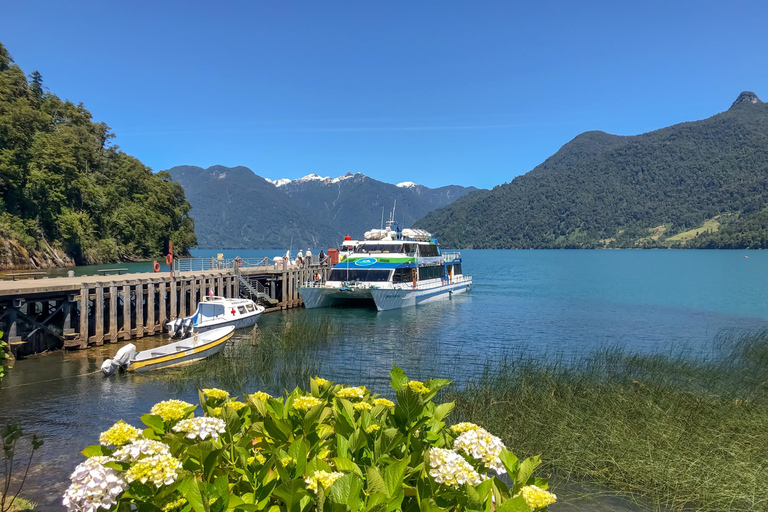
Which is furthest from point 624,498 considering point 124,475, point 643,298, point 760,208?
point 760,208

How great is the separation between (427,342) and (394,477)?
19995 mm

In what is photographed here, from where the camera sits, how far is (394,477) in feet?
8.96

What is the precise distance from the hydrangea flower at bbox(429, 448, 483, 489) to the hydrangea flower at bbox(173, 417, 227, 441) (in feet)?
4.42

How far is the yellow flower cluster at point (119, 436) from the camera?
106 inches

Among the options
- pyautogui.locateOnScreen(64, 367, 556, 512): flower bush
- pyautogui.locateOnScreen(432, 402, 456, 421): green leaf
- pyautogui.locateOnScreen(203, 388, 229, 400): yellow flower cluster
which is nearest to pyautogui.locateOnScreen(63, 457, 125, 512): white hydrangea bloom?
pyautogui.locateOnScreen(64, 367, 556, 512): flower bush

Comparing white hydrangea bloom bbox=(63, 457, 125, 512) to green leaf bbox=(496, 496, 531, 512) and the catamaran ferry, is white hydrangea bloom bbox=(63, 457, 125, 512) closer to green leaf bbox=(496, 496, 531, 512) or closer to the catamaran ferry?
green leaf bbox=(496, 496, 531, 512)

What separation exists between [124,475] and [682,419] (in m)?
10.1

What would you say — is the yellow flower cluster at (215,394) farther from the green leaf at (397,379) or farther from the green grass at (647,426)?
the green grass at (647,426)

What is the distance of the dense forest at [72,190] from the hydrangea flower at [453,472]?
57.2 m

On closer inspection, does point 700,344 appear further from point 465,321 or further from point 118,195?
point 118,195

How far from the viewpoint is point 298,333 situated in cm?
2195

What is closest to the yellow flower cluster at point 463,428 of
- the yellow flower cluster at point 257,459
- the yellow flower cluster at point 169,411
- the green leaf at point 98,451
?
the yellow flower cluster at point 257,459

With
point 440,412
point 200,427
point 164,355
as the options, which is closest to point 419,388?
point 440,412

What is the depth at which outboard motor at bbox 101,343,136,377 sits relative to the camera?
14.9 meters
